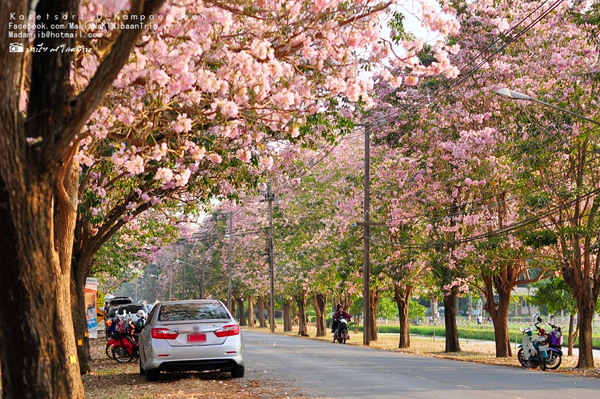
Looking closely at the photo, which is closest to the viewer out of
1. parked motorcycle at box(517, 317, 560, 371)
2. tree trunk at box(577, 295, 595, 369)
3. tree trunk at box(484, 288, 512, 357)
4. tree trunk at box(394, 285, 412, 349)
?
parked motorcycle at box(517, 317, 560, 371)

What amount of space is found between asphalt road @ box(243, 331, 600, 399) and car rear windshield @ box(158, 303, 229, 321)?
150cm

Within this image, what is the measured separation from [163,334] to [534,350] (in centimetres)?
1086

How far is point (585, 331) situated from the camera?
22.9 meters

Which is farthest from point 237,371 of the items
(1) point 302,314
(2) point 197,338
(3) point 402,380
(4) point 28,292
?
(1) point 302,314

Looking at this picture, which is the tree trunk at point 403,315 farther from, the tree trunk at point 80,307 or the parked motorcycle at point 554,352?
the tree trunk at point 80,307

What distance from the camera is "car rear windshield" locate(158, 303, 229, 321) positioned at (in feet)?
48.6

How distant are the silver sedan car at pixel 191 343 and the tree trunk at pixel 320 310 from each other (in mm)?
37692

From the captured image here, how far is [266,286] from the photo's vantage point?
191 ft

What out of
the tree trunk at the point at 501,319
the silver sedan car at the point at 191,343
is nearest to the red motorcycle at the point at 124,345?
the silver sedan car at the point at 191,343

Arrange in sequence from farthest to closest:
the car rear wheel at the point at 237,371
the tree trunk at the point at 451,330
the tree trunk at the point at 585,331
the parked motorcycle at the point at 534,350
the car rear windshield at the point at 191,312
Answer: the tree trunk at the point at 451,330
the tree trunk at the point at 585,331
the parked motorcycle at the point at 534,350
the car rear wheel at the point at 237,371
the car rear windshield at the point at 191,312

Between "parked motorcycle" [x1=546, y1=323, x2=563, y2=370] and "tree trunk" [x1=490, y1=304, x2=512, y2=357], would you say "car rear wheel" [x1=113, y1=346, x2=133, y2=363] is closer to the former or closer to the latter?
"parked motorcycle" [x1=546, y1=323, x2=563, y2=370]

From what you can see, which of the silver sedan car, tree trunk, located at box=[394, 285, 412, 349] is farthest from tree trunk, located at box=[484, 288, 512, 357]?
the silver sedan car

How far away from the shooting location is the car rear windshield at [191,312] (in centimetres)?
1482

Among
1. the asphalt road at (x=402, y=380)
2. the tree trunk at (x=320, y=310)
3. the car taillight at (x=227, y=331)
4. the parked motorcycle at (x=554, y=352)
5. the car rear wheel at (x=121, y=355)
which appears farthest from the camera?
the tree trunk at (x=320, y=310)
